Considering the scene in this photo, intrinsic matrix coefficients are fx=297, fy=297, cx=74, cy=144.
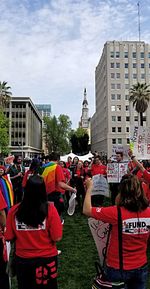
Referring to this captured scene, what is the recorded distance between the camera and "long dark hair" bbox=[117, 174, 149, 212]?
271 centimetres

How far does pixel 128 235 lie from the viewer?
2697 mm

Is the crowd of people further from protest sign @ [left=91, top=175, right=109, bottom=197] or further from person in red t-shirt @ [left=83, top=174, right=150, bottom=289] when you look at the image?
protest sign @ [left=91, top=175, right=109, bottom=197]

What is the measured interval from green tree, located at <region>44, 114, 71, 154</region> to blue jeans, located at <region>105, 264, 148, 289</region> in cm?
9510

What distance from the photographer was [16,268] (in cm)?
289

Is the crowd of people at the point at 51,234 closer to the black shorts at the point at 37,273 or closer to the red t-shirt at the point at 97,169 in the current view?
the black shorts at the point at 37,273

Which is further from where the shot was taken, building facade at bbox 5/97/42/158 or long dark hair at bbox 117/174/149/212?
building facade at bbox 5/97/42/158

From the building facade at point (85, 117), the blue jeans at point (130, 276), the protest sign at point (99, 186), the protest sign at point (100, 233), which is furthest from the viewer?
the building facade at point (85, 117)

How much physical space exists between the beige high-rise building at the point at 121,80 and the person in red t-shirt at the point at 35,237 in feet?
233

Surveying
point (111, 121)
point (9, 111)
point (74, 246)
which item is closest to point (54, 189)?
point (74, 246)

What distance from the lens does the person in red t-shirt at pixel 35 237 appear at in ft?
8.94

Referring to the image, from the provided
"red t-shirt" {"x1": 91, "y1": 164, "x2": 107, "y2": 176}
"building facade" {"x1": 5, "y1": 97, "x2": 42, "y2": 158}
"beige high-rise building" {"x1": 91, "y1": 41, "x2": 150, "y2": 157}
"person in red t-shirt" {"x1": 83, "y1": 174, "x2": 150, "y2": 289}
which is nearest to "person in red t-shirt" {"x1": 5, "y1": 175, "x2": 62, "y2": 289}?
"person in red t-shirt" {"x1": 83, "y1": 174, "x2": 150, "y2": 289}

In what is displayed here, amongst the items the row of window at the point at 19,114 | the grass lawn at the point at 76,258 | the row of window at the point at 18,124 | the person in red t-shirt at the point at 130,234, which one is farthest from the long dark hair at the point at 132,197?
the row of window at the point at 18,124

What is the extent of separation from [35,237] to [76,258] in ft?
11.0

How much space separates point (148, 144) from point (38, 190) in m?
4.25
